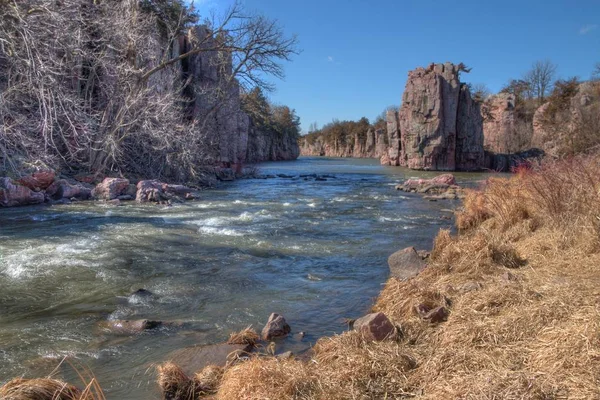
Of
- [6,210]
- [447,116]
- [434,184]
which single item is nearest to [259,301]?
[6,210]

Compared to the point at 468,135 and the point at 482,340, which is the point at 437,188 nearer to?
the point at 482,340

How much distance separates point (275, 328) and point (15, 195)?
465 inches

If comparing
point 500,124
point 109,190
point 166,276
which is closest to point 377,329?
point 166,276

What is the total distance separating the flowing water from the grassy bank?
79 centimetres

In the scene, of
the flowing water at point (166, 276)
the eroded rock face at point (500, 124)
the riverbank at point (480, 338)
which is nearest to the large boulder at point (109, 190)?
the flowing water at point (166, 276)

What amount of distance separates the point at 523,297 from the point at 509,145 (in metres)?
46.3

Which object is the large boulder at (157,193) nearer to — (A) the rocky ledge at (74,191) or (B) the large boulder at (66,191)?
(A) the rocky ledge at (74,191)

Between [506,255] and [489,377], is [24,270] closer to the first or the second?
[489,377]

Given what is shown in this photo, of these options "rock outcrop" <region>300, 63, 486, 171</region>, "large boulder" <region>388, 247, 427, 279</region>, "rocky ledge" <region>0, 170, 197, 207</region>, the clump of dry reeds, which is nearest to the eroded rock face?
"rock outcrop" <region>300, 63, 486, 171</region>

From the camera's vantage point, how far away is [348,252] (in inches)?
331

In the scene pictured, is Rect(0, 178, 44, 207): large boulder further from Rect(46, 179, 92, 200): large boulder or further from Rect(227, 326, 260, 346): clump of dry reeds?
Rect(227, 326, 260, 346): clump of dry reeds

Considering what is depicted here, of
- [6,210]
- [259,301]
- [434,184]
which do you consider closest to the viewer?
[259,301]

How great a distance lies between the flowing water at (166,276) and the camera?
4208 millimetres

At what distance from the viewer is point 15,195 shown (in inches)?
511
